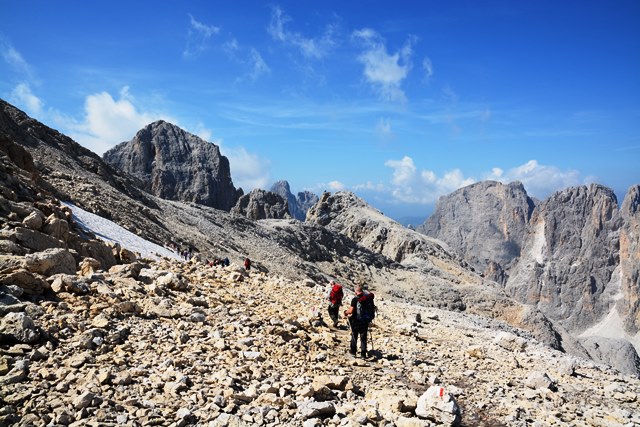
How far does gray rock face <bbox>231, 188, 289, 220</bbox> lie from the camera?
11919cm

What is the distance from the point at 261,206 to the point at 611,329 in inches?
5137

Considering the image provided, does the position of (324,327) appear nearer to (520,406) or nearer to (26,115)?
(520,406)

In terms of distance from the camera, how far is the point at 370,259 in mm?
88188

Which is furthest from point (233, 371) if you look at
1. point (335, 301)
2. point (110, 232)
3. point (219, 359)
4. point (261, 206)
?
point (261, 206)

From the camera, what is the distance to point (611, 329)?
157 m

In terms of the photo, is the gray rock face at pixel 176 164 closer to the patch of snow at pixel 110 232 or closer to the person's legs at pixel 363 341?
the patch of snow at pixel 110 232

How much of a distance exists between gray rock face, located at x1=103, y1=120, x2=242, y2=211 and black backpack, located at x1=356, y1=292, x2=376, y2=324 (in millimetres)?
130872

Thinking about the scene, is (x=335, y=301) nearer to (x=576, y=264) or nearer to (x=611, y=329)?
(x=611, y=329)

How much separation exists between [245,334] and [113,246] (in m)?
8.69

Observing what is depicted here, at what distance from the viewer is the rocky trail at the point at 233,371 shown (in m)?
7.48

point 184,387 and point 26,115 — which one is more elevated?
point 26,115

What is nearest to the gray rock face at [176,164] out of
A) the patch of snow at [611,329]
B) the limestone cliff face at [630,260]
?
the patch of snow at [611,329]

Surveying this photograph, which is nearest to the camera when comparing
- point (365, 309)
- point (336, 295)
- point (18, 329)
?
point (18, 329)

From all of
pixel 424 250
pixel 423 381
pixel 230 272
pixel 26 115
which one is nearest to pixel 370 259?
pixel 424 250
